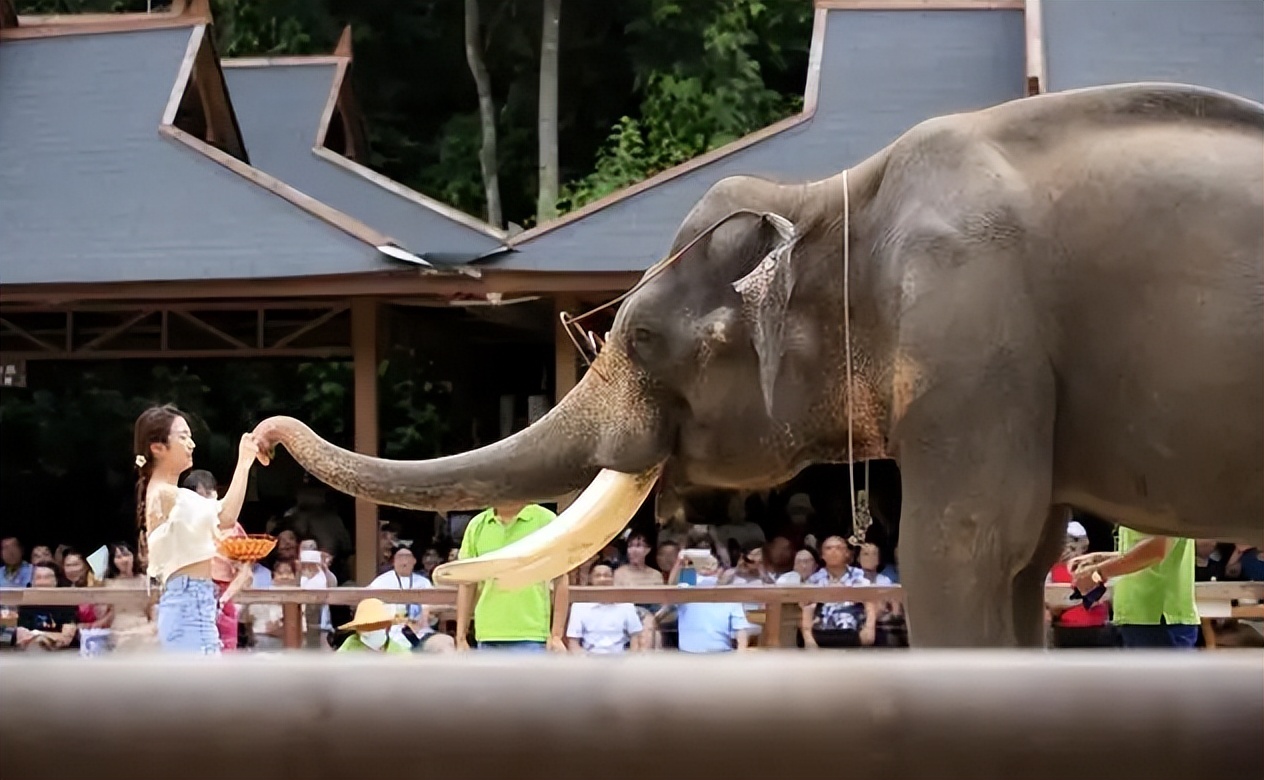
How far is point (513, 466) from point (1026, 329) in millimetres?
1515

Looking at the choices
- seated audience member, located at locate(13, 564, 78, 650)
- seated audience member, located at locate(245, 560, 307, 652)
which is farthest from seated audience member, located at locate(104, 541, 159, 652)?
seated audience member, located at locate(245, 560, 307, 652)

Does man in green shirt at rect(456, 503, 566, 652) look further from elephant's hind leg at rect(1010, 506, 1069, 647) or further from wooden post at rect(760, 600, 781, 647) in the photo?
elephant's hind leg at rect(1010, 506, 1069, 647)

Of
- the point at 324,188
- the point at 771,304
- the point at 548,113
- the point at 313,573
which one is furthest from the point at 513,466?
the point at 548,113

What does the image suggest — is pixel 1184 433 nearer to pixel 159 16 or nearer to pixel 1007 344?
pixel 1007 344

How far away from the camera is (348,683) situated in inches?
48.1

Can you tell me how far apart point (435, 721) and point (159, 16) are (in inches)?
529

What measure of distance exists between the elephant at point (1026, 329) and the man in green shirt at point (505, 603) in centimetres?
264

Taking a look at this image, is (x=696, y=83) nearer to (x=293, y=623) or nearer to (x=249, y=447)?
(x=293, y=623)

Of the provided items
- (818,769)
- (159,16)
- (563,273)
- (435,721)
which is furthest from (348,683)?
(159,16)

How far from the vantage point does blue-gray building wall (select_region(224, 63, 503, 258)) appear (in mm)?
12367

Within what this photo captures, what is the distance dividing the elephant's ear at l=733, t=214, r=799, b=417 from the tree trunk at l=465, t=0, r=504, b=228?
1790 centimetres

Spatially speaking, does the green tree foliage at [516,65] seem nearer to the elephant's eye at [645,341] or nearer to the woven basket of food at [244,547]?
the woven basket of food at [244,547]

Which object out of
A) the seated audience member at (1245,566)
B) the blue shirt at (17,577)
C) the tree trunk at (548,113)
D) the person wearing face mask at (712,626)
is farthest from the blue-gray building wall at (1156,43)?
the tree trunk at (548,113)

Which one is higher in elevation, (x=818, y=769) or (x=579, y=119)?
(x=579, y=119)
